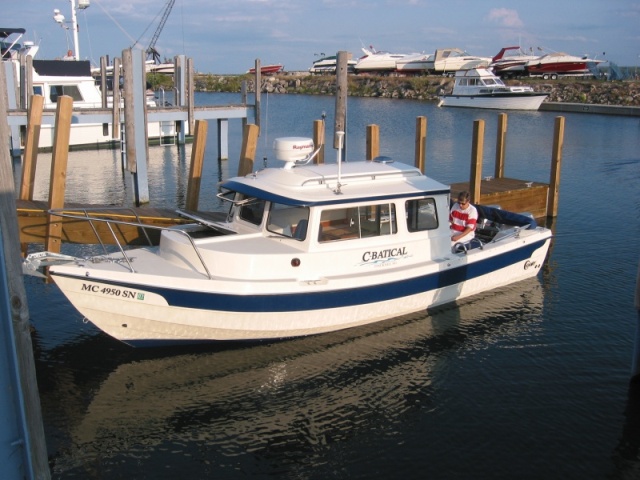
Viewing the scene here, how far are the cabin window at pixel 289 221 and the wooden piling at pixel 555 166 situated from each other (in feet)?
37.3

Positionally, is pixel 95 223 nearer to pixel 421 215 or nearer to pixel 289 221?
pixel 289 221

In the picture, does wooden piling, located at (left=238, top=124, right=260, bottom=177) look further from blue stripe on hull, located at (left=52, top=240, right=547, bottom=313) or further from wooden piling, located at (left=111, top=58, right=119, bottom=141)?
wooden piling, located at (left=111, top=58, right=119, bottom=141)

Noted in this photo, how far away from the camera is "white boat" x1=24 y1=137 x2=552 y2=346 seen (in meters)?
9.98

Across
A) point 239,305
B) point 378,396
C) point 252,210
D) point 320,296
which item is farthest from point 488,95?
point 378,396

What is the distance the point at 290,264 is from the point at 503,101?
5233 centimetres

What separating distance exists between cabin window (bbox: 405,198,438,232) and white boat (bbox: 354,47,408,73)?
86523mm

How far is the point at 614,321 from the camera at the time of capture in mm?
12242

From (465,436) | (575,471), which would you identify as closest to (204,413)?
(465,436)

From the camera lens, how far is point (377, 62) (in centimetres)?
9669

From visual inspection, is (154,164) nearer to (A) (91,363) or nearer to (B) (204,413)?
(A) (91,363)

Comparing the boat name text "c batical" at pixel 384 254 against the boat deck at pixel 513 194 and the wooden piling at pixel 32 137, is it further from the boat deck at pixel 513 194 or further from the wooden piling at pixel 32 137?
the wooden piling at pixel 32 137

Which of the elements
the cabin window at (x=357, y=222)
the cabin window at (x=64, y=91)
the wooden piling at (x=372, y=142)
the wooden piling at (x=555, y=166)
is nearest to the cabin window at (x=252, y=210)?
the cabin window at (x=357, y=222)

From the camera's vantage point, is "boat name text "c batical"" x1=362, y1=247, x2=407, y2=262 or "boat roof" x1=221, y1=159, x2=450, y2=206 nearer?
"boat roof" x1=221, y1=159, x2=450, y2=206

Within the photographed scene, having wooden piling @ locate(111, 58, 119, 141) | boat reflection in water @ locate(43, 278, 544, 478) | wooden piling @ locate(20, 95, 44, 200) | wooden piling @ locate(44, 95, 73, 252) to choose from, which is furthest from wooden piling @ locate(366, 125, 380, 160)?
wooden piling @ locate(111, 58, 119, 141)
